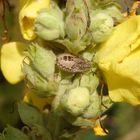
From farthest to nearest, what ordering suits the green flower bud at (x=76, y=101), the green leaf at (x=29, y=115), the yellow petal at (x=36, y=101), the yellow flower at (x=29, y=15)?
the yellow petal at (x=36, y=101), the green leaf at (x=29, y=115), the yellow flower at (x=29, y=15), the green flower bud at (x=76, y=101)

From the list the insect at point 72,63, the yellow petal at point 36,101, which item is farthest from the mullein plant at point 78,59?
the yellow petal at point 36,101

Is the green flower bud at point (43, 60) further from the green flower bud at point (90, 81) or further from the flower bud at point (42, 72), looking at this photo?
the green flower bud at point (90, 81)

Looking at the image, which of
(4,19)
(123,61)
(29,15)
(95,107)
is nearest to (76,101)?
(95,107)

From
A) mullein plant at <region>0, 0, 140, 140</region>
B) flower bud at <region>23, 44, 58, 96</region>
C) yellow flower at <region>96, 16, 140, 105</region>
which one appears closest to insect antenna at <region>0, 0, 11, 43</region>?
mullein plant at <region>0, 0, 140, 140</region>

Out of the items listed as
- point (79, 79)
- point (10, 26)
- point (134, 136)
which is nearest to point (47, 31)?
point (79, 79)

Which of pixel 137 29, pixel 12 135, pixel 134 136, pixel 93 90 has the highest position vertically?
pixel 137 29

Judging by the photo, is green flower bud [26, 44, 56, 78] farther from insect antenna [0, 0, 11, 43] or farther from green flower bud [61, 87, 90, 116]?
insect antenna [0, 0, 11, 43]

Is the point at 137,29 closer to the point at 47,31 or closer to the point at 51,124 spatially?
the point at 47,31

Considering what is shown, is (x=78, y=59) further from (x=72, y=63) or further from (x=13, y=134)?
(x=13, y=134)
